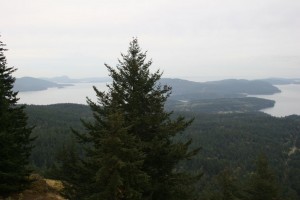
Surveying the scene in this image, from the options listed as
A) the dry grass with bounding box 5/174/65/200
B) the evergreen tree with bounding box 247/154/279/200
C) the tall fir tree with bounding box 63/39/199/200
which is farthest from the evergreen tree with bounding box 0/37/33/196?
the evergreen tree with bounding box 247/154/279/200

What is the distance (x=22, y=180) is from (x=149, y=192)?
9.64 meters

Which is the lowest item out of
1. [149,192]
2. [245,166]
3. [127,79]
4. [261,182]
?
[245,166]

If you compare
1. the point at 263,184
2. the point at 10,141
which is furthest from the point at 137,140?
the point at 263,184

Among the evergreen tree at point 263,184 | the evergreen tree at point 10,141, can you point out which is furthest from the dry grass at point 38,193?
the evergreen tree at point 263,184

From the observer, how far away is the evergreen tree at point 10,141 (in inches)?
709

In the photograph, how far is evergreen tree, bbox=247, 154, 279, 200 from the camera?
38406 millimetres

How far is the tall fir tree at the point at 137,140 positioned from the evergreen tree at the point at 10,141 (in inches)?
181

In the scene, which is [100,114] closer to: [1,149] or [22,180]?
[1,149]

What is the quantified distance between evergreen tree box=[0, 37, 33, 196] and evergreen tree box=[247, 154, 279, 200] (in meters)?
27.5

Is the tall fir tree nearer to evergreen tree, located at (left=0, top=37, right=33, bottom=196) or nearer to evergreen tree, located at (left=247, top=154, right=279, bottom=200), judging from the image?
evergreen tree, located at (left=0, top=37, right=33, bottom=196)

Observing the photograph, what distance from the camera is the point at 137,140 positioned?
15.6 meters

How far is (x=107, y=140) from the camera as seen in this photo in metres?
13.0

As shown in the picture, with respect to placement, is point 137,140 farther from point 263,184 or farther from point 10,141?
point 263,184

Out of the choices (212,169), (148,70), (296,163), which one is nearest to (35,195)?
(148,70)
